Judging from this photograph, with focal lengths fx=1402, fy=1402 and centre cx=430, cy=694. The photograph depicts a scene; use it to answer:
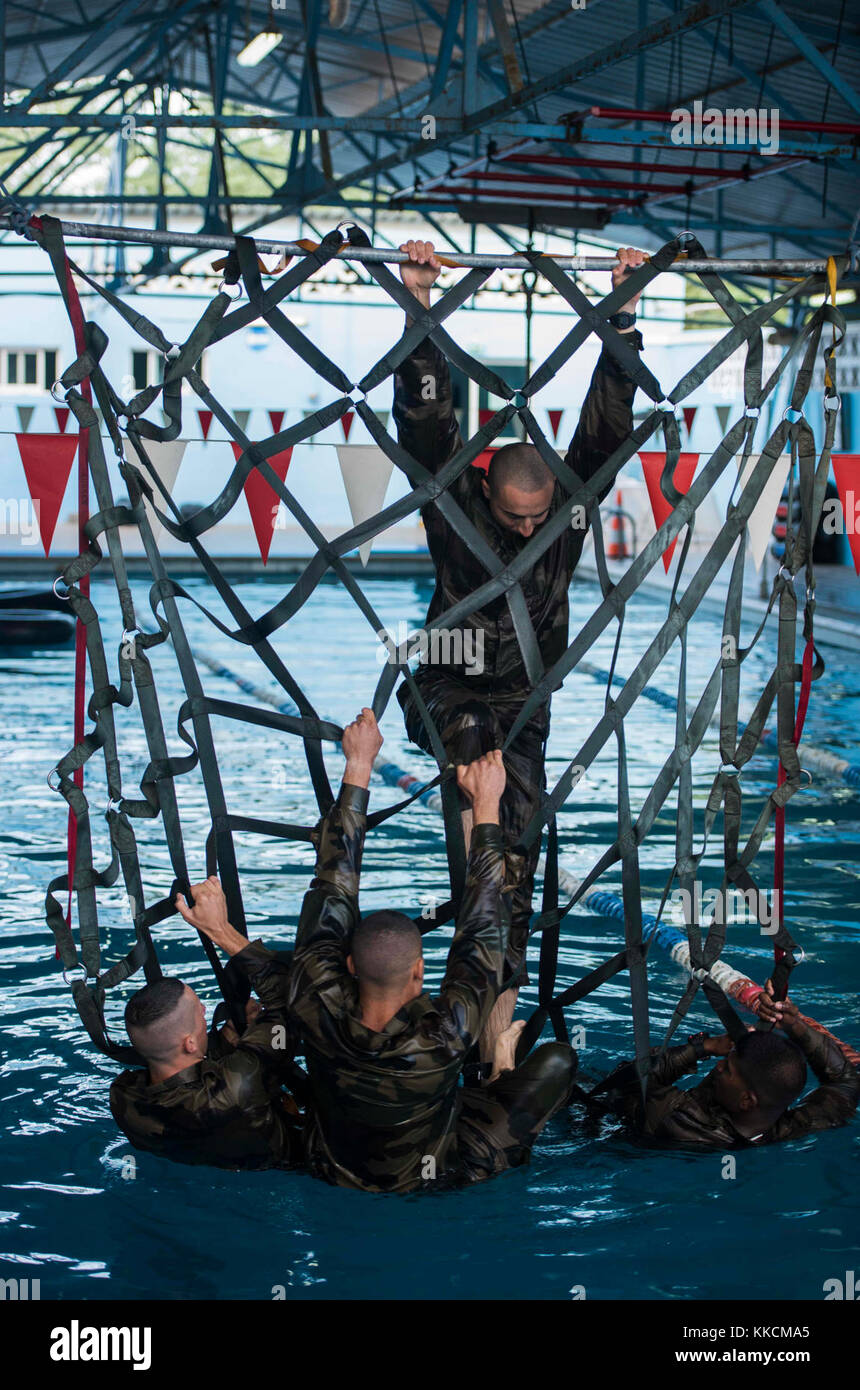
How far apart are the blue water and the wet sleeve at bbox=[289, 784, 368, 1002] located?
75 cm

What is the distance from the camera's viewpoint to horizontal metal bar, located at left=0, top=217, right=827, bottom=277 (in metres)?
3.73

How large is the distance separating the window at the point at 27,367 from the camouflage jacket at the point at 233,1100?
956 inches

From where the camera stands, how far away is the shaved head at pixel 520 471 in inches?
157

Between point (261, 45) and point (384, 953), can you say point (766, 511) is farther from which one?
point (261, 45)

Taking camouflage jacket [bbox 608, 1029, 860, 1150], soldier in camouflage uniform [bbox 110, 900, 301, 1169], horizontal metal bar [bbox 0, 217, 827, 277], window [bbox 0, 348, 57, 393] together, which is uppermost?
window [bbox 0, 348, 57, 393]

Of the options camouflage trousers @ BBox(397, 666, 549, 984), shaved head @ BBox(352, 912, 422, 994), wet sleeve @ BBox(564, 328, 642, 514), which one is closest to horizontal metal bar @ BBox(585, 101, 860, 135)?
wet sleeve @ BBox(564, 328, 642, 514)

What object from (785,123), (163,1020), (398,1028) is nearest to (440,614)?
(398,1028)

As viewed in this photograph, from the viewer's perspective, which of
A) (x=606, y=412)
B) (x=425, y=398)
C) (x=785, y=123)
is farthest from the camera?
(x=785, y=123)

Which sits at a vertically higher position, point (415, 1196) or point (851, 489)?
point (851, 489)

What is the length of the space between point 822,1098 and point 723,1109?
32cm

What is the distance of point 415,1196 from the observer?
381cm

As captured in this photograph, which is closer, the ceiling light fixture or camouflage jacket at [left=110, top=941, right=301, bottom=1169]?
camouflage jacket at [left=110, top=941, right=301, bottom=1169]

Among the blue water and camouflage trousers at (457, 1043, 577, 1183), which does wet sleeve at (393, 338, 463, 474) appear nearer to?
camouflage trousers at (457, 1043, 577, 1183)

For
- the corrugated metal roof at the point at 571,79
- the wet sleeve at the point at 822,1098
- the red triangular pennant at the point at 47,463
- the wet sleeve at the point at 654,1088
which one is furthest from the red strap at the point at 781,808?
the corrugated metal roof at the point at 571,79
